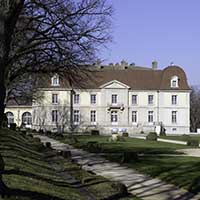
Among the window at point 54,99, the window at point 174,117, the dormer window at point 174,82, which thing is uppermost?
the dormer window at point 174,82

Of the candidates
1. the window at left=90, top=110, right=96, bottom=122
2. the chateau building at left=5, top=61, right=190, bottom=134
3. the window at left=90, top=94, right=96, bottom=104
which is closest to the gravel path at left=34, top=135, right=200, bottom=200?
the chateau building at left=5, top=61, right=190, bottom=134

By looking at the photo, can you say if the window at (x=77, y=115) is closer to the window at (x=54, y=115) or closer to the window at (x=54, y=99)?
the window at (x=54, y=115)

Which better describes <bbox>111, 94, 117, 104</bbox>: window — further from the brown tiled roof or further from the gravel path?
the gravel path

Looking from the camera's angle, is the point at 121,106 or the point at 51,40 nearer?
the point at 51,40

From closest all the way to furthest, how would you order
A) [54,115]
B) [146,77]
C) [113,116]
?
[113,116] < [54,115] < [146,77]

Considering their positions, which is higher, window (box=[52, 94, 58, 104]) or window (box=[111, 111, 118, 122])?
window (box=[52, 94, 58, 104])

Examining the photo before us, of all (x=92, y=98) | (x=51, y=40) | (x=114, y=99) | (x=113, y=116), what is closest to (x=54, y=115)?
(x=92, y=98)

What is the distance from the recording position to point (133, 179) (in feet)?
70.1

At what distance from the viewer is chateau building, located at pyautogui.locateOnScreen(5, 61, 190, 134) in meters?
95.5

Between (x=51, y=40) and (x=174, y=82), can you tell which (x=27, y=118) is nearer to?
(x=174, y=82)

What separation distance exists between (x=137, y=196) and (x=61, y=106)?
Answer: 80343 millimetres

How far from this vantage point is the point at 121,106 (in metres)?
95.9

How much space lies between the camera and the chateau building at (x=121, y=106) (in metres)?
95.5

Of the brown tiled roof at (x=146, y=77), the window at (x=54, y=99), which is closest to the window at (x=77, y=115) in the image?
the window at (x=54, y=99)
